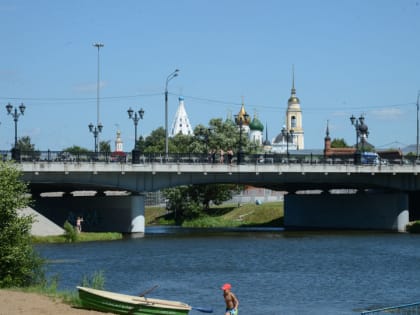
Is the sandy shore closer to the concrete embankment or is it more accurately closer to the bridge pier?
the concrete embankment

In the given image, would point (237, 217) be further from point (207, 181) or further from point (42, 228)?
point (42, 228)

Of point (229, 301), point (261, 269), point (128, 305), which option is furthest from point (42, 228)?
point (229, 301)

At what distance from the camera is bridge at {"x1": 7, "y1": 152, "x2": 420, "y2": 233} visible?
274ft

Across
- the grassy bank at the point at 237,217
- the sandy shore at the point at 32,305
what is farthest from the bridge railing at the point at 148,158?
the sandy shore at the point at 32,305

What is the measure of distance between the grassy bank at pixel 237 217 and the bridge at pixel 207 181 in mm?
14439

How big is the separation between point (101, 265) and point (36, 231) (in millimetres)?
19731

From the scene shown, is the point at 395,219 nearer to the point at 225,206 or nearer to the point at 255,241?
the point at 255,241

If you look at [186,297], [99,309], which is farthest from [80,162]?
[99,309]

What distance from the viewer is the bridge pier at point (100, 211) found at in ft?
300

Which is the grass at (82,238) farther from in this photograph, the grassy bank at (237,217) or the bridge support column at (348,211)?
the grassy bank at (237,217)

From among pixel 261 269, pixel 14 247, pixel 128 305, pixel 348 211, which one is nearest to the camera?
pixel 128 305

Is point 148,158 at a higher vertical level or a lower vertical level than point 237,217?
higher

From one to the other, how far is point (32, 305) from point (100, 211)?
191ft

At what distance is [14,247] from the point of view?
41500mm
